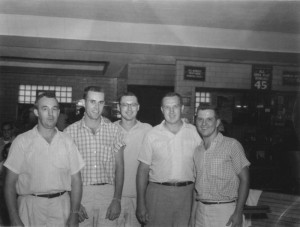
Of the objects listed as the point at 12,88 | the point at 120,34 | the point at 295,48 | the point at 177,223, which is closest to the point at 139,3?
the point at 120,34

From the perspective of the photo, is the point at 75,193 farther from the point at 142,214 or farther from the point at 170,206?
the point at 170,206

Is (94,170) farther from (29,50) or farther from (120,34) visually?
(29,50)

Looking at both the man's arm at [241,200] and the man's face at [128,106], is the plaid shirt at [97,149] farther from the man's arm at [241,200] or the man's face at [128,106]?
the man's arm at [241,200]

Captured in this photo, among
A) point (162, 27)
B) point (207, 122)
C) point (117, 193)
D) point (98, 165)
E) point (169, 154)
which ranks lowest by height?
point (117, 193)

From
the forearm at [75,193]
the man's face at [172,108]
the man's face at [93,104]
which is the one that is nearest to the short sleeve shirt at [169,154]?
the man's face at [172,108]

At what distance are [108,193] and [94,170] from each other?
0.23 m

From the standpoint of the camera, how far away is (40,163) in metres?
2.42

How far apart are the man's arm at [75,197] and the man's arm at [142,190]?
520mm

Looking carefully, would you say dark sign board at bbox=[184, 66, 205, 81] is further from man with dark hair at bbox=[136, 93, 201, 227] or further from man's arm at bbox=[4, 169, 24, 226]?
man's arm at bbox=[4, 169, 24, 226]

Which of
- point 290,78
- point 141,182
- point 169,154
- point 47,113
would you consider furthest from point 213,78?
point 47,113

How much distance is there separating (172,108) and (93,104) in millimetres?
645

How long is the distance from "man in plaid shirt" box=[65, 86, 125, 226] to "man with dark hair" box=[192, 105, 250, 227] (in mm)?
673

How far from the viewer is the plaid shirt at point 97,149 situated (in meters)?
2.75

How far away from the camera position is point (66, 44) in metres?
5.27
